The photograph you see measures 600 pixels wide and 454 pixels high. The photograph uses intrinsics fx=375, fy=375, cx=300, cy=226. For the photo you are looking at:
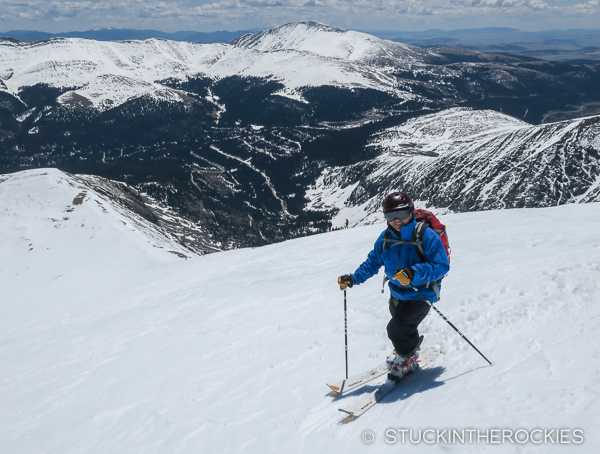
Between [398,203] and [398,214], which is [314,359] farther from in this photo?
[398,203]

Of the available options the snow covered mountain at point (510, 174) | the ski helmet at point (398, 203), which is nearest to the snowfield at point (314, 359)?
the ski helmet at point (398, 203)

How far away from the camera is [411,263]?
7.60 meters

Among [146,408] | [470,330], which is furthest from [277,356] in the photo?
[470,330]

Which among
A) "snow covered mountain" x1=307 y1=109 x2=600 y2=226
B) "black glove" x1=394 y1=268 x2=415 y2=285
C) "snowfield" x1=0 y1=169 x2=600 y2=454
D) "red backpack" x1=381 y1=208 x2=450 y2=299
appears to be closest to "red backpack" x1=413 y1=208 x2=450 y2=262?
"red backpack" x1=381 y1=208 x2=450 y2=299

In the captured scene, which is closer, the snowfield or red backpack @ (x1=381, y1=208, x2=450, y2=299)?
the snowfield

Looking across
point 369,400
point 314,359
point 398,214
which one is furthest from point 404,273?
point 314,359

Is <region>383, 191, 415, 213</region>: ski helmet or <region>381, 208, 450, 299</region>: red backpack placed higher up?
<region>383, 191, 415, 213</region>: ski helmet

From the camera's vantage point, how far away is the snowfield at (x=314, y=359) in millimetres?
6707

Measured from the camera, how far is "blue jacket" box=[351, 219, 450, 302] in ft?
23.1

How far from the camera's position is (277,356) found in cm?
1234

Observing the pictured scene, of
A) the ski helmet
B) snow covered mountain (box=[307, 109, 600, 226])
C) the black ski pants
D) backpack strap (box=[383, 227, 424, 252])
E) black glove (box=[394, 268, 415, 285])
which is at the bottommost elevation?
snow covered mountain (box=[307, 109, 600, 226])

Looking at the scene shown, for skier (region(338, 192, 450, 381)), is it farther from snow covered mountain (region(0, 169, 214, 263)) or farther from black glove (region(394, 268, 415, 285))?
snow covered mountain (region(0, 169, 214, 263))

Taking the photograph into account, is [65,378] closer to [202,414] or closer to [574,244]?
[202,414]

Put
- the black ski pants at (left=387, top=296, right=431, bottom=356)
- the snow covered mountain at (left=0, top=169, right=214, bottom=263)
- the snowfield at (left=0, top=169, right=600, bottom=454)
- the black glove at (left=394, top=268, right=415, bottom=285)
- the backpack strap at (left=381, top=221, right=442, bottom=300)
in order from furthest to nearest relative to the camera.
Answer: the snow covered mountain at (left=0, top=169, right=214, bottom=263), the black ski pants at (left=387, top=296, right=431, bottom=356), the backpack strap at (left=381, top=221, right=442, bottom=300), the black glove at (left=394, top=268, right=415, bottom=285), the snowfield at (left=0, top=169, right=600, bottom=454)
